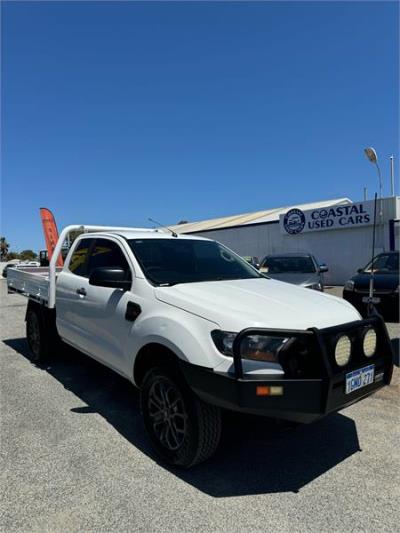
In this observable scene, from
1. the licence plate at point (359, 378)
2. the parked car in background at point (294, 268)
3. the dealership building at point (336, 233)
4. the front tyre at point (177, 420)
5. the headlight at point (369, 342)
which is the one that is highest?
the dealership building at point (336, 233)

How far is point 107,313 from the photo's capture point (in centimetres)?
399

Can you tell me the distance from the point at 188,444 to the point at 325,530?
1.01 meters

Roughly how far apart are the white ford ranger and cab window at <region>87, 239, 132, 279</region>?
0.07 ft

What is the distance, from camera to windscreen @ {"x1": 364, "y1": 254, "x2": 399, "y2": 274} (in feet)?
25.2

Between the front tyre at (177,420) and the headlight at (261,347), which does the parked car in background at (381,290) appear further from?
the front tyre at (177,420)

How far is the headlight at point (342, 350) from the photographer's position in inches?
112

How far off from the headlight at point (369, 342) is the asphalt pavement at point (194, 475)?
85 centimetres

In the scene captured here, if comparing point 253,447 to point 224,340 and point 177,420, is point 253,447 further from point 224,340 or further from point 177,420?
point 224,340

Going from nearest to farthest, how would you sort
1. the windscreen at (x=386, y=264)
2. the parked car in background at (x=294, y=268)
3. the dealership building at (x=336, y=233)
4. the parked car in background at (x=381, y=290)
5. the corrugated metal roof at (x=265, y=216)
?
the parked car in background at (x=381, y=290) → the windscreen at (x=386, y=264) → the parked car in background at (x=294, y=268) → the dealership building at (x=336, y=233) → the corrugated metal roof at (x=265, y=216)

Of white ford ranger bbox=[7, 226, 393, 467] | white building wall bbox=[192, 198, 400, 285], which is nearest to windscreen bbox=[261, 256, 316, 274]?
white ford ranger bbox=[7, 226, 393, 467]

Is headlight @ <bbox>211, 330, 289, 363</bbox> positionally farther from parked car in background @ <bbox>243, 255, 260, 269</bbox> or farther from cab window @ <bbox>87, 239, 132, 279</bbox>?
parked car in background @ <bbox>243, 255, 260, 269</bbox>

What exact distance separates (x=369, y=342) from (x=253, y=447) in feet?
4.26

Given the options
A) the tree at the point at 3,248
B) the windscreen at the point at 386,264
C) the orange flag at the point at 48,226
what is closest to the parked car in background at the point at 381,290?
the windscreen at the point at 386,264

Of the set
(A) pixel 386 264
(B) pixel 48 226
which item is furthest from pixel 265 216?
(A) pixel 386 264
